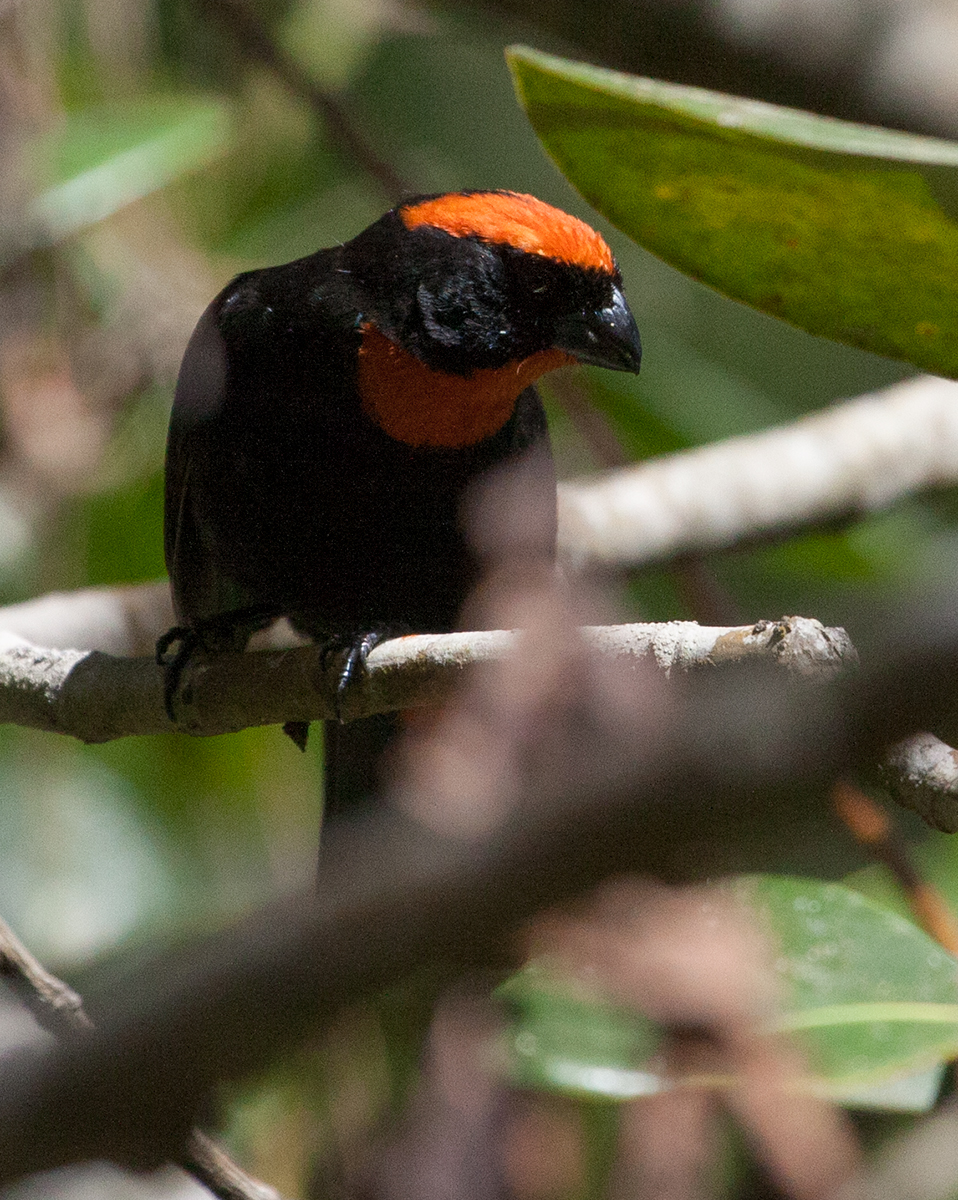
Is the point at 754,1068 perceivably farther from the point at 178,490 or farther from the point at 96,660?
the point at 178,490

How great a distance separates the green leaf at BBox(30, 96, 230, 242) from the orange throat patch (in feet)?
3.72

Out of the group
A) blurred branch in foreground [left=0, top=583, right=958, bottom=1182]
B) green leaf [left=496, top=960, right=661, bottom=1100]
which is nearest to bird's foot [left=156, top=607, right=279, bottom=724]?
green leaf [left=496, top=960, right=661, bottom=1100]

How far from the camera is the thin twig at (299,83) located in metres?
3.39

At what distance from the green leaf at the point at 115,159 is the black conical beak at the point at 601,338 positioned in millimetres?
1228

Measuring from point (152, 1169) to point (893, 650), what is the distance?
0.43 meters

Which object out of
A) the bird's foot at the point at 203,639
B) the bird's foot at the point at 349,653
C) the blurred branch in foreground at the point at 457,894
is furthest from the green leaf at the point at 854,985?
the blurred branch in foreground at the point at 457,894

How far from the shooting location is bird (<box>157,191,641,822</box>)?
220 centimetres

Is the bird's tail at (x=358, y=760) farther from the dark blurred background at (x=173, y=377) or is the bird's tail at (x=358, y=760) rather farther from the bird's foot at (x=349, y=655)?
the bird's foot at (x=349, y=655)

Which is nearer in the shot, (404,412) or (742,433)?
(404,412)

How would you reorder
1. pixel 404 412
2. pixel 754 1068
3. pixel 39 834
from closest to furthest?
pixel 754 1068 → pixel 404 412 → pixel 39 834

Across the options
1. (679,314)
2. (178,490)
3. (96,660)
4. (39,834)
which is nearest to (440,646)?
(96,660)

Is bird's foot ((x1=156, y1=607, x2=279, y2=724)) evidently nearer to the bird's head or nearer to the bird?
the bird

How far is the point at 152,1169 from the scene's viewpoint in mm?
653

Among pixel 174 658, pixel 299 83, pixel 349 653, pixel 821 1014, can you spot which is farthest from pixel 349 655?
pixel 299 83
